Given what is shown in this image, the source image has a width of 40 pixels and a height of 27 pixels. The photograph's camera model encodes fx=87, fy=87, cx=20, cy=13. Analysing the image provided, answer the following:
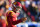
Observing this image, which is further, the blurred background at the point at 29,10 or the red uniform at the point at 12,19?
the blurred background at the point at 29,10

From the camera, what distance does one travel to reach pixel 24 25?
5.47ft

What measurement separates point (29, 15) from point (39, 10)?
0.23m

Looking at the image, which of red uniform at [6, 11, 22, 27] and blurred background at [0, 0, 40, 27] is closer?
red uniform at [6, 11, 22, 27]

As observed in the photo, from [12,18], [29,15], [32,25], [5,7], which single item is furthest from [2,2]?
[12,18]

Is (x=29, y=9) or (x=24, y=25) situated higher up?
(x=29, y=9)

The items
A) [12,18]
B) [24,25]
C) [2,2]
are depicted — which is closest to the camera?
[12,18]

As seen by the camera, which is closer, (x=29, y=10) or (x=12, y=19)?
(x=12, y=19)

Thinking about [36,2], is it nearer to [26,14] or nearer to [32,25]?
[26,14]

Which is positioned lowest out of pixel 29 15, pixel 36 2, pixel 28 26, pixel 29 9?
pixel 28 26

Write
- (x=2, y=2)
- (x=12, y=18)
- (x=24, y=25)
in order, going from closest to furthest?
(x=12, y=18) → (x=24, y=25) → (x=2, y=2)

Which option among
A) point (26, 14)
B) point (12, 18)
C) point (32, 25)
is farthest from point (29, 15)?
point (12, 18)

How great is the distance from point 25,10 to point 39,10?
282 millimetres

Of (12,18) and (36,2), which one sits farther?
(36,2)

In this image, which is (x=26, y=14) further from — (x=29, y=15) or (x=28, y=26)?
(x=28, y=26)
